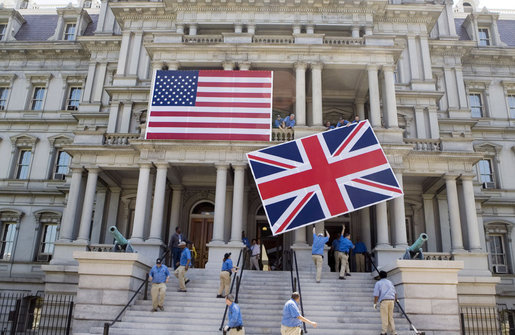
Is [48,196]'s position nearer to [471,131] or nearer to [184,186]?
[184,186]

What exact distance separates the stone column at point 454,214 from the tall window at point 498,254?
8.32 meters

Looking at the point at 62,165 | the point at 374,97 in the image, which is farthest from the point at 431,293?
the point at 62,165

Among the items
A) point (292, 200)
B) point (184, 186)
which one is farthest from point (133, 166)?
point (292, 200)

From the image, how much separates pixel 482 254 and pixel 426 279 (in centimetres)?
792

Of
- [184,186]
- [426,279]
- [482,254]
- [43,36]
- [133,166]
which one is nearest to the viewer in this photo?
[426,279]

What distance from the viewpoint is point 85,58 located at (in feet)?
104

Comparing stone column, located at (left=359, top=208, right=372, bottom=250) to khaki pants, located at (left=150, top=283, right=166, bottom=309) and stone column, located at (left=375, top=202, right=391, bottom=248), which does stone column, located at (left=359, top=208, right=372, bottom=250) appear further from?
khaki pants, located at (left=150, top=283, right=166, bottom=309)

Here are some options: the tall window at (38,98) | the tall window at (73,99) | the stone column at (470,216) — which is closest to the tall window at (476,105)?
the stone column at (470,216)

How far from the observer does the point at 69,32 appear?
3341 centimetres

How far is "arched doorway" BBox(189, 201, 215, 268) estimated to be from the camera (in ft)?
81.3

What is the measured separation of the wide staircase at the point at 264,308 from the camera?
12.9m

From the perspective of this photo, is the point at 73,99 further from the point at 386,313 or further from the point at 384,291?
the point at 386,313

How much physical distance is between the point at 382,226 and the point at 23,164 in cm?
2406

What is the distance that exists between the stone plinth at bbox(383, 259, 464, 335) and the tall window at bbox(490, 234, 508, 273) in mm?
15692
